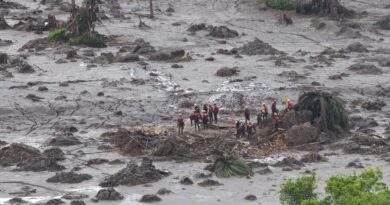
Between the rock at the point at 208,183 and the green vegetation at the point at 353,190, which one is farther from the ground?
the green vegetation at the point at 353,190

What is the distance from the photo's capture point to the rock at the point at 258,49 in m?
53.1

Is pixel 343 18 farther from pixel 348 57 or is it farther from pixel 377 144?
pixel 377 144

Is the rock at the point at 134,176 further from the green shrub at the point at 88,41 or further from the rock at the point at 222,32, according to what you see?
the rock at the point at 222,32

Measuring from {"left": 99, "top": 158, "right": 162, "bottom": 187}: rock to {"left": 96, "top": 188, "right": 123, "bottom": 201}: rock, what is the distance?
1.35 meters

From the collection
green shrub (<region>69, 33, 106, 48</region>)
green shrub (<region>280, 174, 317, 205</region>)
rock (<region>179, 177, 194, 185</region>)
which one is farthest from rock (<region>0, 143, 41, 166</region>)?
green shrub (<region>69, 33, 106, 48</region>)

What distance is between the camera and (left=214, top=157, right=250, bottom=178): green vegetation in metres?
28.6

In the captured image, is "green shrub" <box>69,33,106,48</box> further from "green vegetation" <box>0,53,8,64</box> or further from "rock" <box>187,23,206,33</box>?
"green vegetation" <box>0,53,8,64</box>

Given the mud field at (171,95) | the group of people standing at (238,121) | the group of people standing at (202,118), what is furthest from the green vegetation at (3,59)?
the group of people standing at (202,118)

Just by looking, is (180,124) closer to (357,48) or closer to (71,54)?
(71,54)

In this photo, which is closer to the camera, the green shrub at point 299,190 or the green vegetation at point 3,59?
the green shrub at point 299,190

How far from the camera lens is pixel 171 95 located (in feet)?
138

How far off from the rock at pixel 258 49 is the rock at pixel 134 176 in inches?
992

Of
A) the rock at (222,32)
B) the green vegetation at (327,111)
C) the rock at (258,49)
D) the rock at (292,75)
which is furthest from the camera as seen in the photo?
the rock at (222,32)

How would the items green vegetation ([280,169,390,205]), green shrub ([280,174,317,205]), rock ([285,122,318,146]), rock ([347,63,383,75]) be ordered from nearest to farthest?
green vegetation ([280,169,390,205]) → green shrub ([280,174,317,205]) → rock ([285,122,318,146]) → rock ([347,63,383,75])
